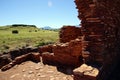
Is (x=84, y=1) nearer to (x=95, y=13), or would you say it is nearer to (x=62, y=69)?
(x=95, y=13)

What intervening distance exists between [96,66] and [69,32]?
556cm

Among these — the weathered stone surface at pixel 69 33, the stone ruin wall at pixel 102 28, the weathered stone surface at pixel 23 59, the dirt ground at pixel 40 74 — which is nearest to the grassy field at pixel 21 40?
the weathered stone surface at pixel 23 59

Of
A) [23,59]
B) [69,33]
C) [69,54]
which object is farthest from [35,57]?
[69,54]

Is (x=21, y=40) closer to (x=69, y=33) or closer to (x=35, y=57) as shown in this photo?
(x=69, y=33)

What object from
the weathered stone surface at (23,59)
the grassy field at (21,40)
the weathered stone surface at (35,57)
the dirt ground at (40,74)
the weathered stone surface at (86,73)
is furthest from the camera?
the grassy field at (21,40)

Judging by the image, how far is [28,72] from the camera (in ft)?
24.4

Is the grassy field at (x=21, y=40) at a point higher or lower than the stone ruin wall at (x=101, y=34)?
lower

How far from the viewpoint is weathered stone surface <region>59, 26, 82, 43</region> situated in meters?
9.94

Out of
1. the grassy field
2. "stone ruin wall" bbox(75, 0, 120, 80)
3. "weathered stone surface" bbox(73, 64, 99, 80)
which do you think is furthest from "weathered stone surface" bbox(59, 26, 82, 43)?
the grassy field

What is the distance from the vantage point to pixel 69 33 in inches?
401

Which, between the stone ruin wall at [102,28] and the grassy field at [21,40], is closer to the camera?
the stone ruin wall at [102,28]

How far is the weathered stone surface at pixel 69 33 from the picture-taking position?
9938mm

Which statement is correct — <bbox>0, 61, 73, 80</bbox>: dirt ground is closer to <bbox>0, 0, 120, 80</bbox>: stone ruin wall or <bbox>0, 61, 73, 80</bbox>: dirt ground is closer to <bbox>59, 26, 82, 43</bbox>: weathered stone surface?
<bbox>0, 0, 120, 80</bbox>: stone ruin wall

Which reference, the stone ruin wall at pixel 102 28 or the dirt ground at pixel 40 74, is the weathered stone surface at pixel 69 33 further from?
the stone ruin wall at pixel 102 28
